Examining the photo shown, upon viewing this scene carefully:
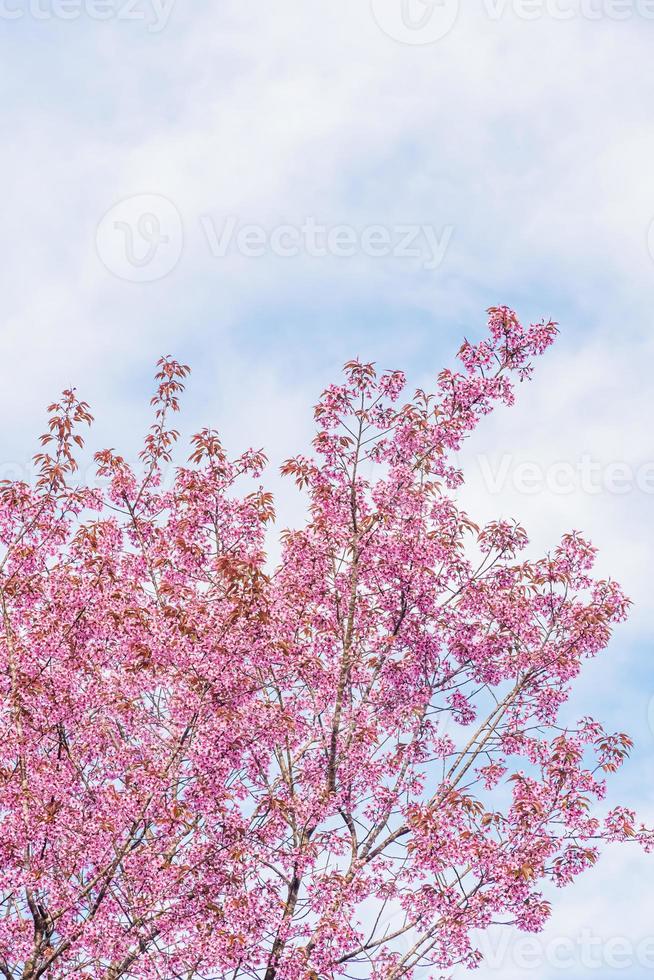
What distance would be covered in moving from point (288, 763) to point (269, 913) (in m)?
1.88

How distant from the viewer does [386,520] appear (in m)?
14.8

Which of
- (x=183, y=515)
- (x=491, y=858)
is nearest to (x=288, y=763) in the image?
(x=491, y=858)

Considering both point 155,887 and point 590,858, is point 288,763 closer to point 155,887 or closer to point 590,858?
point 155,887

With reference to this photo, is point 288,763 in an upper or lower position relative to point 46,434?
lower

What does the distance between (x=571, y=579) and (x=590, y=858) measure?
407 cm

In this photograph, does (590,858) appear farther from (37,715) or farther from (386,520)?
(37,715)

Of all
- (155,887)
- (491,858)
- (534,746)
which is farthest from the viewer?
(534,746)

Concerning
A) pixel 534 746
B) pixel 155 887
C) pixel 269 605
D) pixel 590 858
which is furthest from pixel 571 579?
pixel 155 887

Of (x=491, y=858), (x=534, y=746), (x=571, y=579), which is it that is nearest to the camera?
(x=491, y=858)

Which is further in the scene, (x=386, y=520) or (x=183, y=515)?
(x=183, y=515)

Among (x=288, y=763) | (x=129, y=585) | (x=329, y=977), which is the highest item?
(x=129, y=585)

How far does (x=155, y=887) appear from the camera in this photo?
38.8 feet

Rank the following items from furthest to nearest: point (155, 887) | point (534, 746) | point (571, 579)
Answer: point (571, 579)
point (534, 746)
point (155, 887)

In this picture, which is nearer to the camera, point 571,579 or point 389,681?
point 389,681
